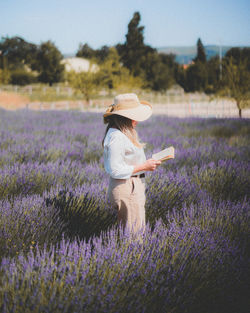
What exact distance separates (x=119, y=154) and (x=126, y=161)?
0.46 ft

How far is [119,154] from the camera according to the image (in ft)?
7.58

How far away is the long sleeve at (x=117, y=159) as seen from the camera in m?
2.27

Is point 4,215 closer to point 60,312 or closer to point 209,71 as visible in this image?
point 60,312

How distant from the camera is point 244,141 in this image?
6957 millimetres

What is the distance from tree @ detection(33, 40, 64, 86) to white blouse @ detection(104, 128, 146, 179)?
52602 mm

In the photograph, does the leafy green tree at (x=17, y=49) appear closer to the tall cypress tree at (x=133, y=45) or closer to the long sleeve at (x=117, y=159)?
the tall cypress tree at (x=133, y=45)

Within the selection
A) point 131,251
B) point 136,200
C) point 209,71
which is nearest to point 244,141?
point 136,200

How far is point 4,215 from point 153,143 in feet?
14.5

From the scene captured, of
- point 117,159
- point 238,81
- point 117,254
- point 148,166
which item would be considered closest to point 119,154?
point 117,159

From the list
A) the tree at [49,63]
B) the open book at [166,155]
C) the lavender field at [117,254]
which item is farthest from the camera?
the tree at [49,63]

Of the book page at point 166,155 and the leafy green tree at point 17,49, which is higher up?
the leafy green tree at point 17,49

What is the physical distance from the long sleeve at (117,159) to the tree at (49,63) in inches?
2073

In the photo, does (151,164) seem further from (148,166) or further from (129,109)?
(129,109)

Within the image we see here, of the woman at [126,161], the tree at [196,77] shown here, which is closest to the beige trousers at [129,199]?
the woman at [126,161]
